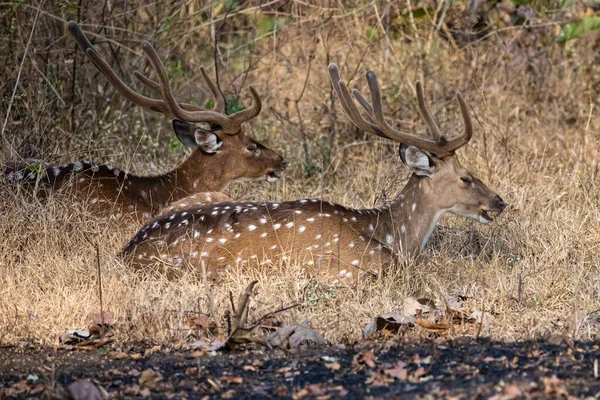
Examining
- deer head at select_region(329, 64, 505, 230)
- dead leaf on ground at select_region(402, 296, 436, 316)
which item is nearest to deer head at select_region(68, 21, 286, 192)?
deer head at select_region(329, 64, 505, 230)

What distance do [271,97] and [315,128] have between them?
2.52 ft

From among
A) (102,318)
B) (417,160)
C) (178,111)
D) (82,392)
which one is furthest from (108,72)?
(82,392)

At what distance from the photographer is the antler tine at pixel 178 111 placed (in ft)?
24.9

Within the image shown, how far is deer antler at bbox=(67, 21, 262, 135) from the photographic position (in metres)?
7.61

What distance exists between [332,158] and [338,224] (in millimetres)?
2814

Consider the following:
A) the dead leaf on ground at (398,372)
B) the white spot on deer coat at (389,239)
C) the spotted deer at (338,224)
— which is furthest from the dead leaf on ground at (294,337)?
the white spot on deer coat at (389,239)

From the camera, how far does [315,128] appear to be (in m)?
10.2

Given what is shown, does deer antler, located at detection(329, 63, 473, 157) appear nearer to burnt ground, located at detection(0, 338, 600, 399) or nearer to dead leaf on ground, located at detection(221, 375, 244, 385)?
burnt ground, located at detection(0, 338, 600, 399)

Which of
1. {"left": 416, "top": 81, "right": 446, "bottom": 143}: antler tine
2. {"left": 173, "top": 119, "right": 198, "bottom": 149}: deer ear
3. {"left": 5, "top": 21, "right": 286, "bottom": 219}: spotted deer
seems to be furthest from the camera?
{"left": 173, "top": 119, "right": 198, "bottom": 149}: deer ear

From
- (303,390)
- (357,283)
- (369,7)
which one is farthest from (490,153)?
(303,390)

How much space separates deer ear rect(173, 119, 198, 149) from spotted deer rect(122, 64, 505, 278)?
1.69m

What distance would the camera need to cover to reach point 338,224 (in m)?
6.86

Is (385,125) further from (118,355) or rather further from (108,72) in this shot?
(118,355)

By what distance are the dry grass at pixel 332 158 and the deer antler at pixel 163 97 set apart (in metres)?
0.65
